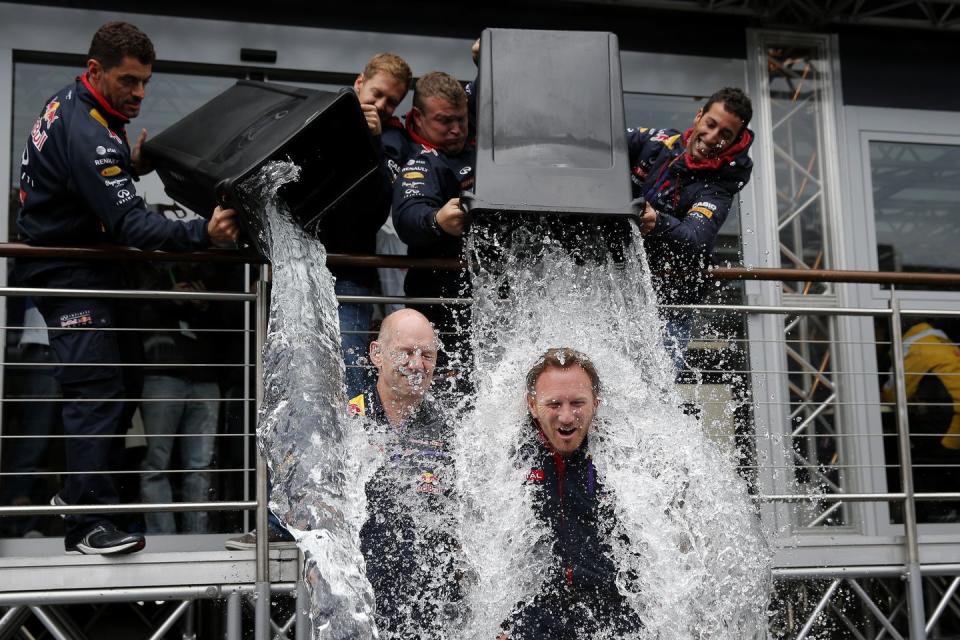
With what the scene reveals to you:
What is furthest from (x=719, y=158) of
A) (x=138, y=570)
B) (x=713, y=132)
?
(x=138, y=570)

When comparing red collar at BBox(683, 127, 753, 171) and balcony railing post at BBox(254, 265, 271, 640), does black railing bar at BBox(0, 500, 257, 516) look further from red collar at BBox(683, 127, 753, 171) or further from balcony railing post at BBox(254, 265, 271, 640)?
red collar at BBox(683, 127, 753, 171)

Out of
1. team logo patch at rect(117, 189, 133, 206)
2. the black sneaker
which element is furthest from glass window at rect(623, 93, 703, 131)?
the black sneaker

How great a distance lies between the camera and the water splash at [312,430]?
283cm

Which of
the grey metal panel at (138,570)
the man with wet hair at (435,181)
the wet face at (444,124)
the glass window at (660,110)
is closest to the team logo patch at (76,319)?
the grey metal panel at (138,570)

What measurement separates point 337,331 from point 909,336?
11.2ft

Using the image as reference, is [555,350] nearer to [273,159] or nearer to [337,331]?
[337,331]

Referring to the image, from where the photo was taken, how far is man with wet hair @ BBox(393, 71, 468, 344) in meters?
3.56

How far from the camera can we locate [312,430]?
3.14 metres

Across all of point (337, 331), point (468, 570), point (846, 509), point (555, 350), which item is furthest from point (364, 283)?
point (846, 509)

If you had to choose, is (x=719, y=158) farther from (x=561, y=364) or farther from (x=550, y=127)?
(x=561, y=364)

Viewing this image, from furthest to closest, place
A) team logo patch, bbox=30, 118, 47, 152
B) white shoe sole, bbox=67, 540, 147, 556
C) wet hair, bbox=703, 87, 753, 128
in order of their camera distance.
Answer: wet hair, bbox=703, 87, 753, 128
team logo patch, bbox=30, 118, 47, 152
white shoe sole, bbox=67, 540, 147, 556

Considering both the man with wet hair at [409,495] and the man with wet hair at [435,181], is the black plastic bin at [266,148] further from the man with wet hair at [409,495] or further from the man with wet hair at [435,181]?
the man with wet hair at [409,495]

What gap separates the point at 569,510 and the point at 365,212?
1.47m

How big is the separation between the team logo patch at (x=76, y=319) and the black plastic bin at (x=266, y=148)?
1.74 ft
